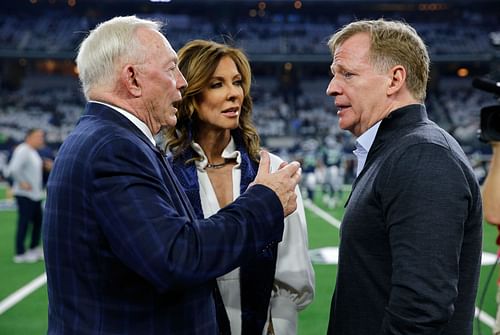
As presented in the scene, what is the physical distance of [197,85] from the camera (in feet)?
8.95

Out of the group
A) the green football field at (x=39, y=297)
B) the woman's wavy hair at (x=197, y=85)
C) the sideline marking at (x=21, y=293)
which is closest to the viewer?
the woman's wavy hair at (x=197, y=85)

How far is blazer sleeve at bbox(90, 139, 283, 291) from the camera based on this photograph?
5.42 feet

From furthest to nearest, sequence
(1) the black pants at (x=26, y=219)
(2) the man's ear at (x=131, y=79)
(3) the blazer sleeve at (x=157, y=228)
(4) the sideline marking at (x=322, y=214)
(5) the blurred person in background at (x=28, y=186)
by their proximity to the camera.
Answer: (4) the sideline marking at (x=322, y=214)
(5) the blurred person in background at (x=28, y=186)
(1) the black pants at (x=26, y=219)
(2) the man's ear at (x=131, y=79)
(3) the blazer sleeve at (x=157, y=228)

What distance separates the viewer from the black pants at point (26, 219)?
8.89 meters

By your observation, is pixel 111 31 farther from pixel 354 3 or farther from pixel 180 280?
pixel 354 3

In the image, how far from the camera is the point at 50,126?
31.8 metres

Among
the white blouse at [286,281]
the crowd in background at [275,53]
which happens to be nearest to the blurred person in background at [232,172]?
Result: the white blouse at [286,281]

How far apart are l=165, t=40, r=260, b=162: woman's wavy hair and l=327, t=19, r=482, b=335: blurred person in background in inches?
28.7

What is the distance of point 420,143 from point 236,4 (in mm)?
37066

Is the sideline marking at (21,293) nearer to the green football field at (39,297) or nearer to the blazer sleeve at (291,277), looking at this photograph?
the green football field at (39,297)

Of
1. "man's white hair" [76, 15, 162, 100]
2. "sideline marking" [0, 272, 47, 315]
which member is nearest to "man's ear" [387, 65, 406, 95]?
"man's white hair" [76, 15, 162, 100]

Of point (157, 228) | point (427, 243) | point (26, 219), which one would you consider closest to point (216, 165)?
point (157, 228)

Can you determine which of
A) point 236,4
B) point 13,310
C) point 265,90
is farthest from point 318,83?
point 13,310

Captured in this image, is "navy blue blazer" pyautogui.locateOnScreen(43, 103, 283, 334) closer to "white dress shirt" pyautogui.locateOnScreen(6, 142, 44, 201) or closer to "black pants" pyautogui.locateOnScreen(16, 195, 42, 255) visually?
"black pants" pyautogui.locateOnScreen(16, 195, 42, 255)
